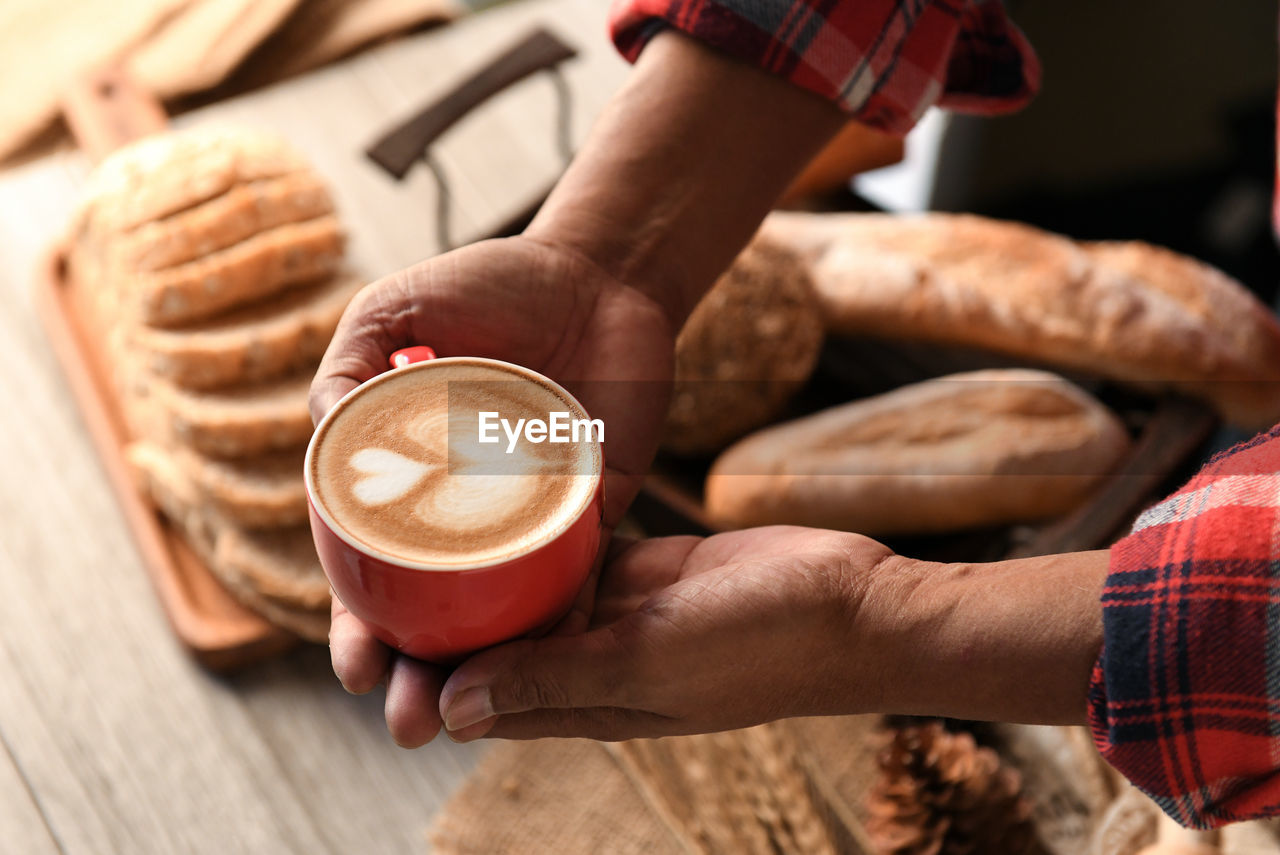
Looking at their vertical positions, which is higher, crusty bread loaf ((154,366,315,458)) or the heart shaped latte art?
the heart shaped latte art

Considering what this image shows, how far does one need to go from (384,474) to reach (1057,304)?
3.61ft

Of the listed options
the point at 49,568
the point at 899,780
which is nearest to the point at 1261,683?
the point at 899,780

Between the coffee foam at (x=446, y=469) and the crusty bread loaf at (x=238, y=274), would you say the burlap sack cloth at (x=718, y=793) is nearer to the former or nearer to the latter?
the coffee foam at (x=446, y=469)

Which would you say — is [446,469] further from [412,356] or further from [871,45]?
[871,45]

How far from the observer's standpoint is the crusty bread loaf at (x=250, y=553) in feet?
4.06

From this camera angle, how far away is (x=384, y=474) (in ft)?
2.24

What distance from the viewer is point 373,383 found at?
0.72 m

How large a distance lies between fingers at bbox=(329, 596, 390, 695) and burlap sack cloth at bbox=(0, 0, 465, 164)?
4.75 feet

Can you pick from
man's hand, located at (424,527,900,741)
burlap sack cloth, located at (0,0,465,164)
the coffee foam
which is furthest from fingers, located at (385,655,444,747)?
burlap sack cloth, located at (0,0,465,164)

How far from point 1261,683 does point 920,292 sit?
0.92 meters

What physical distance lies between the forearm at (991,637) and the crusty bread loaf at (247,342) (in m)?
0.79

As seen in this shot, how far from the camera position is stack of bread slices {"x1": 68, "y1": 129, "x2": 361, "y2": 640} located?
1273 millimetres

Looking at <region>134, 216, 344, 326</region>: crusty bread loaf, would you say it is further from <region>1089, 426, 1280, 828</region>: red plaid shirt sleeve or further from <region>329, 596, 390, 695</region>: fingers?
<region>1089, 426, 1280, 828</region>: red plaid shirt sleeve

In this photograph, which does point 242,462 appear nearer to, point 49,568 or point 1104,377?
point 49,568
